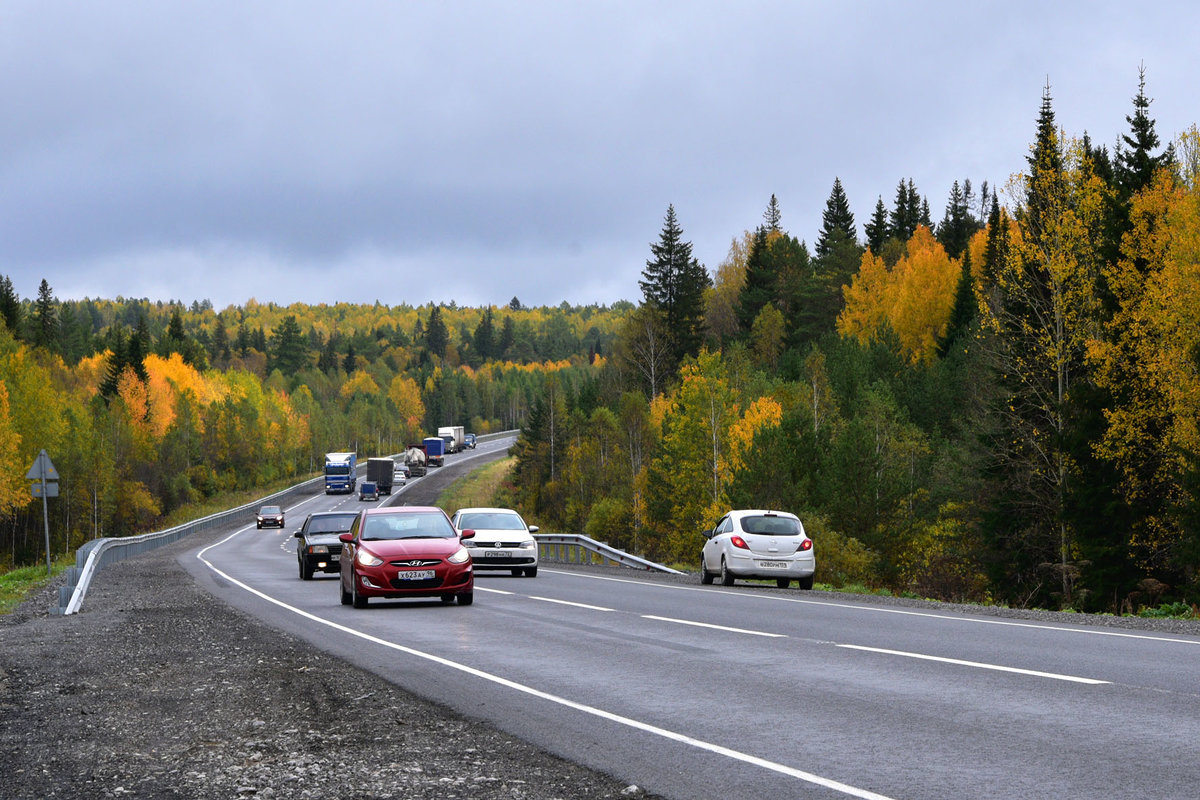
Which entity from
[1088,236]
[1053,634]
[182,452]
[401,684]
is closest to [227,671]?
[401,684]

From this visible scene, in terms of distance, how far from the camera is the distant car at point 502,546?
30.0 metres

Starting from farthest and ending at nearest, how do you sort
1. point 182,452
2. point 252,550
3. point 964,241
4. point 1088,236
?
point 182,452 → point 964,241 → point 252,550 → point 1088,236

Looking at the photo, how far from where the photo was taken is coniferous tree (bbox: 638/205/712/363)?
3999 inches

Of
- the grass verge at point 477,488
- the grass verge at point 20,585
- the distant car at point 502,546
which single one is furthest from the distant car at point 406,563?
the grass verge at point 477,488

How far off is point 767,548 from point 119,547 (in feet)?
118

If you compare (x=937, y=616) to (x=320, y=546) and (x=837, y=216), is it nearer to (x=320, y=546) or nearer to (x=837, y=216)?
(x=320, y=546)

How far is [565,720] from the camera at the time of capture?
9.39 meters

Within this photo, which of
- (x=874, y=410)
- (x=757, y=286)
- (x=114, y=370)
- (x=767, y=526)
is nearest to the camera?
(x=767, y=526)

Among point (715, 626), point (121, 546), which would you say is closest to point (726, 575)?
point (715, 626)

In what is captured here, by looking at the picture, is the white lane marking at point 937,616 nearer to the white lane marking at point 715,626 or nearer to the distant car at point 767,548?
the distant car at point 767,548

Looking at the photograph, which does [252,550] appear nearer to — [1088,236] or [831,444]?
[831,444]

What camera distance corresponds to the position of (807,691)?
35.0 feet

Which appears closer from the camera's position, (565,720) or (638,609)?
(565,720)

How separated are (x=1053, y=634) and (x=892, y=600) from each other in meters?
7.47
